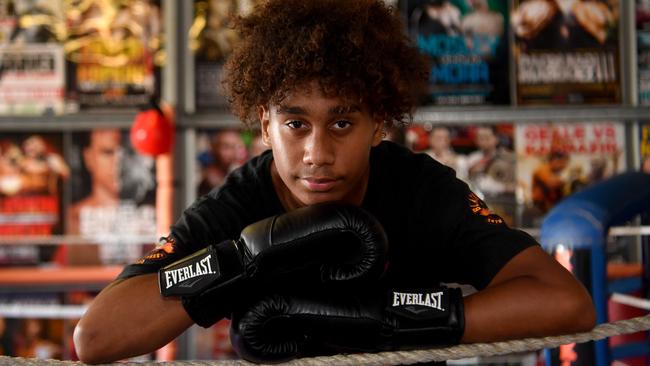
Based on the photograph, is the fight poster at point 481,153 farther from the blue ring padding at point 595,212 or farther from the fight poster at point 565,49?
the blue ring padding at point 595,212

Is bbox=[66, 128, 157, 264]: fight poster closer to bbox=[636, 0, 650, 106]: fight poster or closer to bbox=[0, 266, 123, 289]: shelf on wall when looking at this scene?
bbox=[0, 266, 123, 289]: shelf on wall

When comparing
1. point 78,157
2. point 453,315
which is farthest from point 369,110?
point 78,157

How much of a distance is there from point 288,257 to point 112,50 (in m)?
2.49

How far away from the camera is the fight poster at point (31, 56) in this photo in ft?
10.2

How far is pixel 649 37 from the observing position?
3.12m

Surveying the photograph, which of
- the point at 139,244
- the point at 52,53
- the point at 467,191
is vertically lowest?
the point at 139,244

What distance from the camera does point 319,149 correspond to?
985 millimetres

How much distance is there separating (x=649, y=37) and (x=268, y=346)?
286 cm

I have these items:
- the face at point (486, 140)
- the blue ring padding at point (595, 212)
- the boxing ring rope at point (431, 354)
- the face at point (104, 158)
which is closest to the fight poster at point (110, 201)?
the face at point (104, 158)

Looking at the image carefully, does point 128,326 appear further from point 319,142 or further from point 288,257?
point 319,142

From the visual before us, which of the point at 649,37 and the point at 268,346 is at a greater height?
the point at 649,37

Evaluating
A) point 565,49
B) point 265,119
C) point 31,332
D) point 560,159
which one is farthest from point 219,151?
point 265,119

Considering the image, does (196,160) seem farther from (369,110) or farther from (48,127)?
(369,110)

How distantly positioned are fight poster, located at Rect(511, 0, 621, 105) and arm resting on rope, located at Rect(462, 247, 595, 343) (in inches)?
90.7
